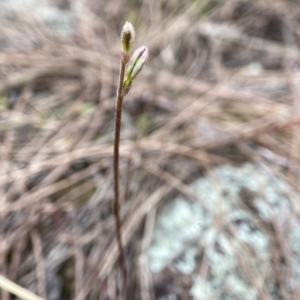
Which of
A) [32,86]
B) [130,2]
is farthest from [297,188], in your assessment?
[130,2]

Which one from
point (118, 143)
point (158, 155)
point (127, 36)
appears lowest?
point (158, 155)

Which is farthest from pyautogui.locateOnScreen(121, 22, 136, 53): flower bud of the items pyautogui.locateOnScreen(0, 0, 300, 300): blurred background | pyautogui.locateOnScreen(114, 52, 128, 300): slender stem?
pyautogui.locateOnScreen(0, 0, 300, 300): blurred background

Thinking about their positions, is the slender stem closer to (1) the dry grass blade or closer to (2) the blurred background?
(2) the blurred background

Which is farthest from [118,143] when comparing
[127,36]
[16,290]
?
[16,290]

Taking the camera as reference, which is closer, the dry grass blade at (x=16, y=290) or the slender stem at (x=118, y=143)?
the slender stem at (x=118, y=143)

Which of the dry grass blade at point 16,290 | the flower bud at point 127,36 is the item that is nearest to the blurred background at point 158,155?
the dry grass blade at point 16,290

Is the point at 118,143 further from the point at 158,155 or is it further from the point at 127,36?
the point at 158,155

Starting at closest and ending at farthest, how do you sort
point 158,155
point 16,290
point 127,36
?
point 127,36 < point 16,290 < point 158,155

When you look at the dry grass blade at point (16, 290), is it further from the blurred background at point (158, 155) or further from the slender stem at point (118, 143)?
the slender stem at point (118, 143)
